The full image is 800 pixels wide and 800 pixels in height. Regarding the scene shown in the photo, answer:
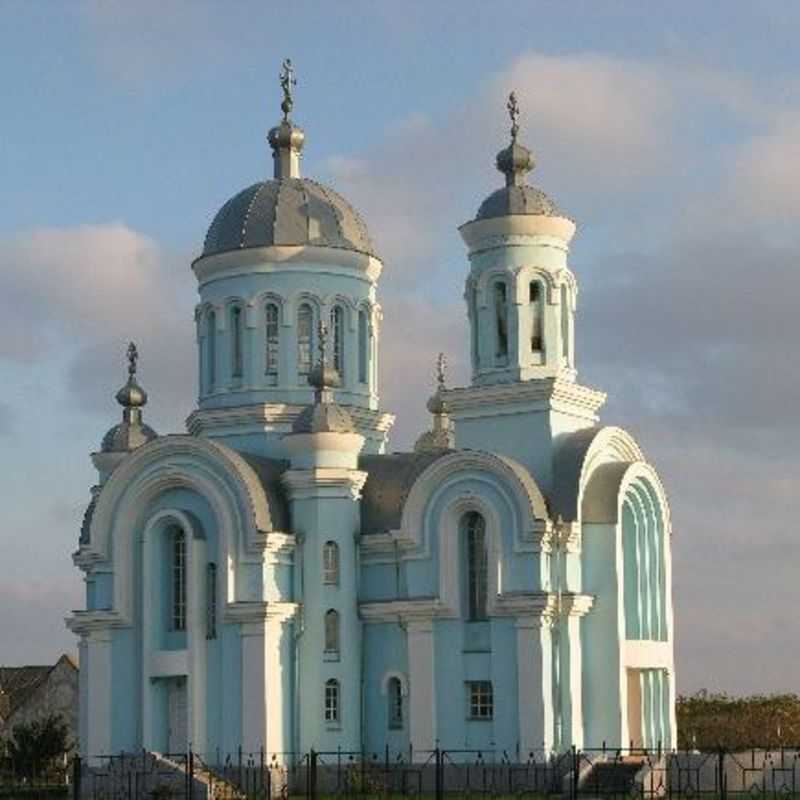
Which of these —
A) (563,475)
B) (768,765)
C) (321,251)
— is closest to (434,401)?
(321,251)

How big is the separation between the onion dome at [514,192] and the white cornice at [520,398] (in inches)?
130

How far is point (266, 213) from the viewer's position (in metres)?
45.1

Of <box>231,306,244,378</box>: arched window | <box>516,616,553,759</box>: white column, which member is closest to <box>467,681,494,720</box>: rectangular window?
<box>516,616,553,759</box>: white column

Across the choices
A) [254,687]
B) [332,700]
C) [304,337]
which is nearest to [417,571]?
[332,700]

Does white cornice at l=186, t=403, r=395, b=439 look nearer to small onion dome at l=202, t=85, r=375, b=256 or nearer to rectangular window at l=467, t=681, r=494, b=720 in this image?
small onion dome at l=202, t=85, r=375, b=256

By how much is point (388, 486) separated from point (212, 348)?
5365 millimetres

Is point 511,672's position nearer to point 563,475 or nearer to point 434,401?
point 563,475

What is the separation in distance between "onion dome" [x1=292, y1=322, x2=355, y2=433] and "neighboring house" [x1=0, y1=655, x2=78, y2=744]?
2671 cm

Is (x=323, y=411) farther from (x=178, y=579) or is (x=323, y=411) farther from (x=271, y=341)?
(x=178, y=579)

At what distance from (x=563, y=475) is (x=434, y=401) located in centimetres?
828

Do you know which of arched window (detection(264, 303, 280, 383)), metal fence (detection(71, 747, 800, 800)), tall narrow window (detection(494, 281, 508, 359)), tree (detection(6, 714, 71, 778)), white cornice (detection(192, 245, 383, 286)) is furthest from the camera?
tree (detection(6, 714, 71, 778))

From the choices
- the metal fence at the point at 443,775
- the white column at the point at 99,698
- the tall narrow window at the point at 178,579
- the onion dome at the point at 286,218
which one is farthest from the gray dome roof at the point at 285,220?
the metal fence at the point at 443,775

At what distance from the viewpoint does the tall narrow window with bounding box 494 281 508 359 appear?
42.1 m

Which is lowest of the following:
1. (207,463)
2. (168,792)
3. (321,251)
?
(168,792)
